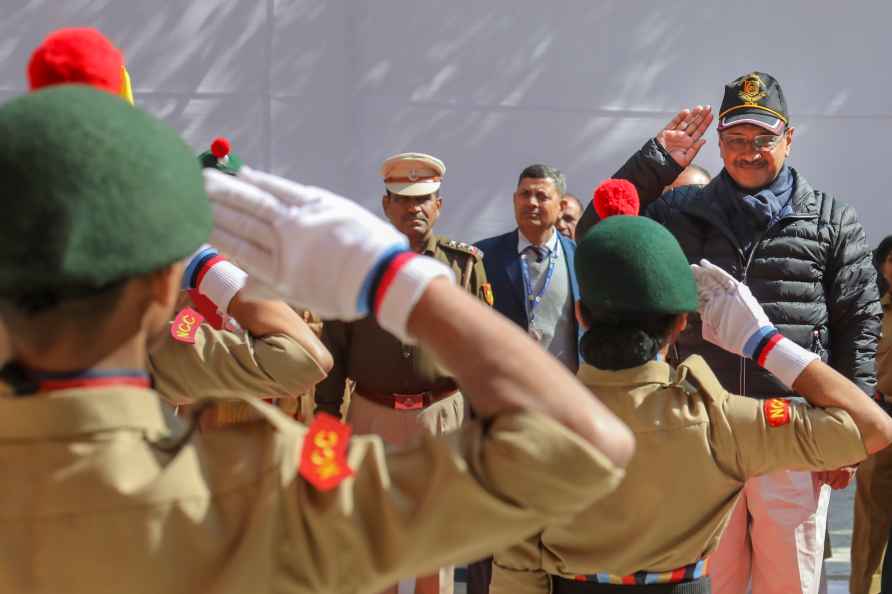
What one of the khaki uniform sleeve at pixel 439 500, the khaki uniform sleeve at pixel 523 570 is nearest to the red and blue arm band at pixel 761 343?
the khaki uniform sleeve at pixel 523 570

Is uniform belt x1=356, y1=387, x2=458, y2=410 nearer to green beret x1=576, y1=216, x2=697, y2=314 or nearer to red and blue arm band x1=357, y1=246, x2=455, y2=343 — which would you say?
green beret x1=576, y1=216, x2=697, y2=314

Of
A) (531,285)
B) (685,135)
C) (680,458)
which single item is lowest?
(680,458)

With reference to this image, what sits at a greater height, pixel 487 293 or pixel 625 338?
pixel 487 293

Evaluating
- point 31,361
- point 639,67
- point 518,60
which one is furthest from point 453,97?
point 31,361

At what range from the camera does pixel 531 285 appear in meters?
5.81

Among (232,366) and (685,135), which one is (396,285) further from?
(685,135)

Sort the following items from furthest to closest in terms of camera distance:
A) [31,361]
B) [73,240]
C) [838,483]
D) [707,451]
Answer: [838,483]
[707,451]
[31,361]
[73,240]

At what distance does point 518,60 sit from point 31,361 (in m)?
5.60

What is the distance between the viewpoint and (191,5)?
6.66m

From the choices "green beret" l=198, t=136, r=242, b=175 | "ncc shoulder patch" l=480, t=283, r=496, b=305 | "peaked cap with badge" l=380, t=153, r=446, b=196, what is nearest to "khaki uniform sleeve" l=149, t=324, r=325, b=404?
"green beret" l=198, t=136, r=242, b=175

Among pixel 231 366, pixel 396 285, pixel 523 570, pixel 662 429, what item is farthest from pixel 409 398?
pixel 396 285

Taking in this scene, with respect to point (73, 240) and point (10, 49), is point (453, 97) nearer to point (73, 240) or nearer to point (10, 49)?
point (10, 49)

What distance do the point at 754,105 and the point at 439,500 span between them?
357 cm

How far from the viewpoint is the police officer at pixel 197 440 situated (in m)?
1.29
